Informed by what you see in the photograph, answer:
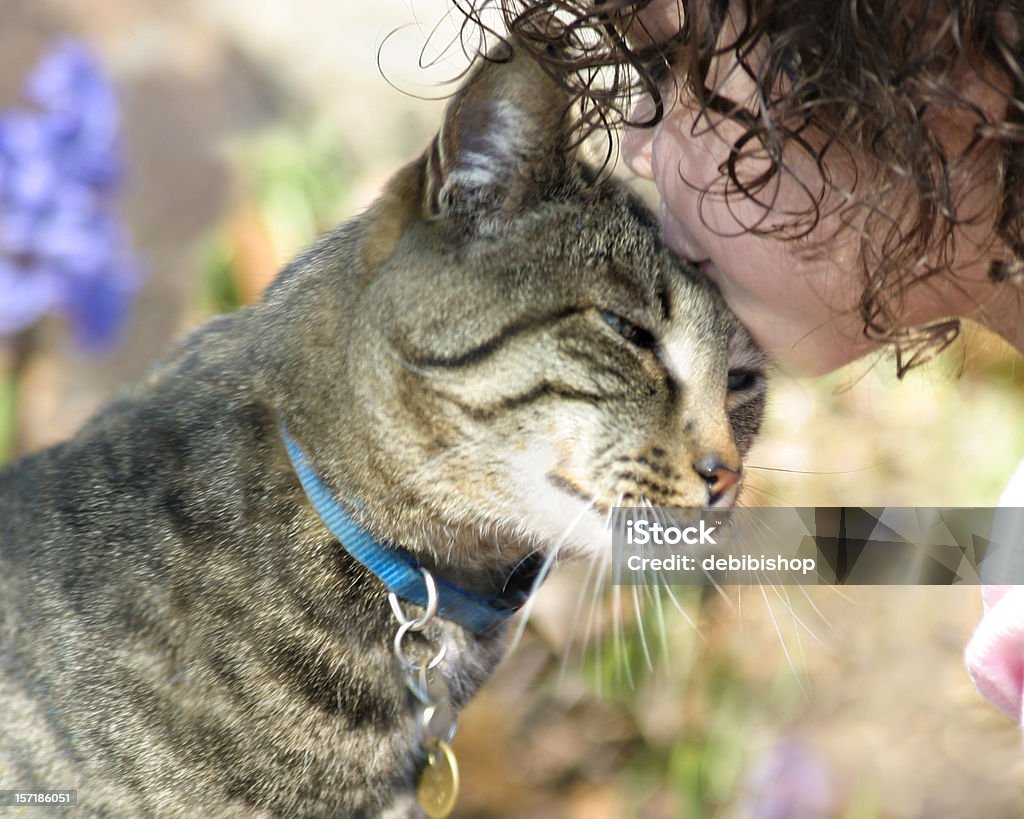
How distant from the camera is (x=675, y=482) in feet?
3.32

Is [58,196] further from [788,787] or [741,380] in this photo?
[788,787]

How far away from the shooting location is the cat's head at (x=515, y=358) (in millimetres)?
1005

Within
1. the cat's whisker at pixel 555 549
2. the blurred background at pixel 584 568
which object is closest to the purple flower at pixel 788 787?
the blurred background at pixel 584 568

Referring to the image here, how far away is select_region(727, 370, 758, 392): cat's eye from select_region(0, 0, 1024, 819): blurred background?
446 millimetres

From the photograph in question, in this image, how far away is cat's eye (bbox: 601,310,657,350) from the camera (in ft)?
3.46

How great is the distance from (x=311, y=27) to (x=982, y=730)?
8.01ft

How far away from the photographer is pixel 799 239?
1.00 m

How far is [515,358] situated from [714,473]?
22 cm

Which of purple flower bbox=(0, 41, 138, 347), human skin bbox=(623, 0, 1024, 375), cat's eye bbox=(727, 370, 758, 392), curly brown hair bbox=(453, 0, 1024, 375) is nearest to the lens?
curly brown hair bbox=(453, 0, 1024, 375)

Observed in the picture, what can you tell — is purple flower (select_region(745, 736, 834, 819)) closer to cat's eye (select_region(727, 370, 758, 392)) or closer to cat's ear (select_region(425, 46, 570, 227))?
cat's eye (select_region(727, 370, 758, 392))

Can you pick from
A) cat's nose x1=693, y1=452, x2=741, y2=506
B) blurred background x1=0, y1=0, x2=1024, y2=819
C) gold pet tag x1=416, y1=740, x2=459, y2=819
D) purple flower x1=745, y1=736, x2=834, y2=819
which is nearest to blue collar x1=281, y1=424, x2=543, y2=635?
gold pet tag x1=416, y1=740, x2=459, y2=819

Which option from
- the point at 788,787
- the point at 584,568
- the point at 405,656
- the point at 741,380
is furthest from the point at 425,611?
the point at 788,787

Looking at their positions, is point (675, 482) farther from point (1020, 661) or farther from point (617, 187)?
point (1020, 661)

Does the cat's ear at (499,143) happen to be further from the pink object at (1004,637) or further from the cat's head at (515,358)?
the pink object at (1004,637)
